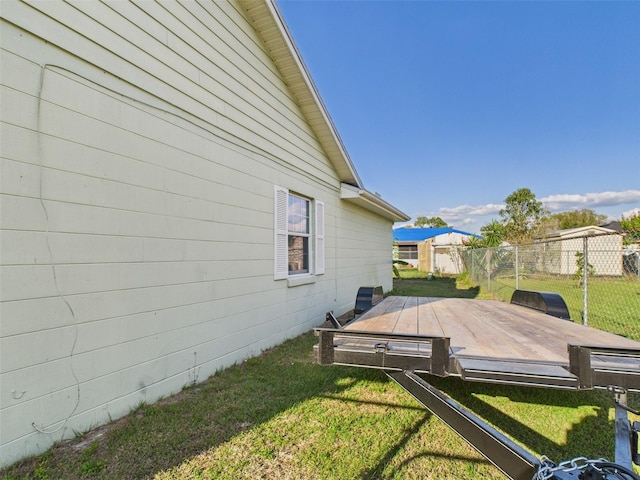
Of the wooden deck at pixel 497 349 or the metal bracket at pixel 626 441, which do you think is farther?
the wooden deck at pixel 497 349

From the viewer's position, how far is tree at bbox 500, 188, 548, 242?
1393 inches

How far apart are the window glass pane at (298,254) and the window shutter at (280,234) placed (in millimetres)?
Answer: 389

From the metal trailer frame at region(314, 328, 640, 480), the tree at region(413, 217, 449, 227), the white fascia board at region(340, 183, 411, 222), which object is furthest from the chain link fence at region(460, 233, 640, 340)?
the tree at region(413, 217, 449, 227)

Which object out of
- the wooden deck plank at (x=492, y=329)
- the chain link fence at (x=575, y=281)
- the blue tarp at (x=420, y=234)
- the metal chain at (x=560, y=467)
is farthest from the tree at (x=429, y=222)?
→ the metal chain at (x=560, y=467)

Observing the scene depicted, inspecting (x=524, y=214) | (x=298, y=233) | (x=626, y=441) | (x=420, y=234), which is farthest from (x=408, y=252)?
(x=626, y=441)

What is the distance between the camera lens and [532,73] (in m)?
11.7

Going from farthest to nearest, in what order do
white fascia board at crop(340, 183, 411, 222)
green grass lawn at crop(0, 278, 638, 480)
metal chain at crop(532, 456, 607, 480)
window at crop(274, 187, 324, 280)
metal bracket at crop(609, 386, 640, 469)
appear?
1. white fascia board at crop(340, 183, 411, 222)
2. window at crop(274, 187, 324, 280)
3. green grass lawn at crop(0, 278, 638, 480)
4. metal bracket at crop(609, 386, 640, 469)
5. metal chain at crop(532, 456, 607, 480)

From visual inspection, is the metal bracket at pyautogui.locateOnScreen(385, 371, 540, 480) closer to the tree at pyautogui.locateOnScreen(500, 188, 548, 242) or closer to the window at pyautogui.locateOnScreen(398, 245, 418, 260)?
the window at pyautogui.locateOnScreen(398, 245, 418, 260)

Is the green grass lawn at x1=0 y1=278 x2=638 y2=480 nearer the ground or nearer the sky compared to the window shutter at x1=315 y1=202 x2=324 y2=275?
nearer the ground

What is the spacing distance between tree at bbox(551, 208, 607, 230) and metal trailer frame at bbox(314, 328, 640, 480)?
47.9 meters

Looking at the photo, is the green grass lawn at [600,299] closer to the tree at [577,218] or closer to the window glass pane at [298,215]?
the window glass pane at [298,215]

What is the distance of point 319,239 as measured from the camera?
6.50 meters

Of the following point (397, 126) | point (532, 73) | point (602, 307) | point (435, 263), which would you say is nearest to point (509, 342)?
point (602, 307)

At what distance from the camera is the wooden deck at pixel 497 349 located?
183cm
